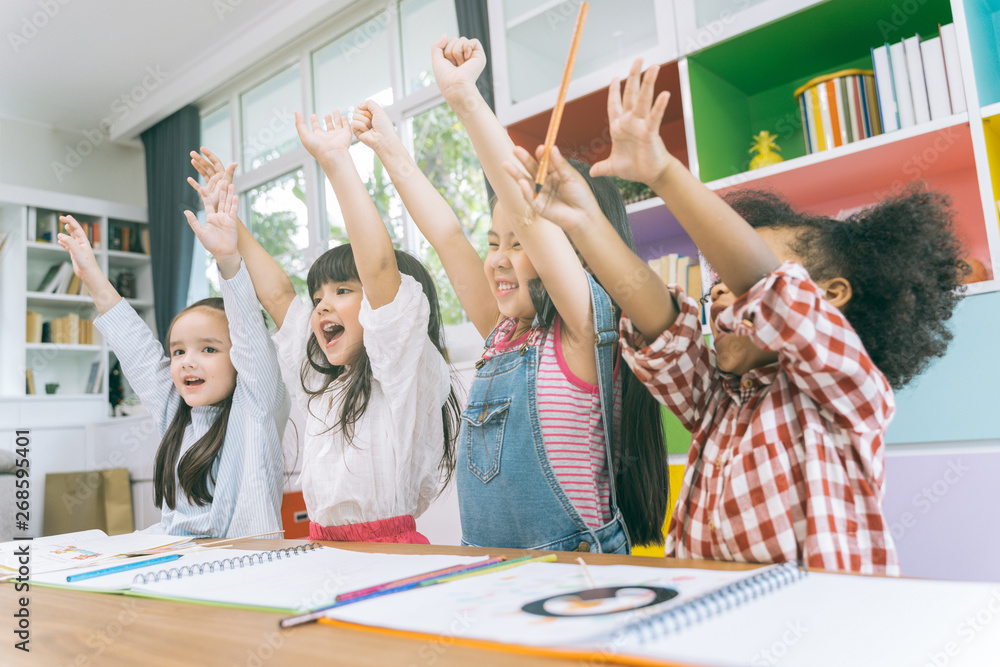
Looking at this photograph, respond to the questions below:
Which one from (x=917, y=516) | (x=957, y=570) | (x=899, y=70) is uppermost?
(x=899, y=70)

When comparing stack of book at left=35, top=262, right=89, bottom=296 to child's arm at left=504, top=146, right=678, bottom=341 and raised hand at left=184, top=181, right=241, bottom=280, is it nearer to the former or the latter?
raised hand at left=184, top=181, right=241, bottom=280

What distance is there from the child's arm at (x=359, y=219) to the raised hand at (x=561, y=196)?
1.95ft

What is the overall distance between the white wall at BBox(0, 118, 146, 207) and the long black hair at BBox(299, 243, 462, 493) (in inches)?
162

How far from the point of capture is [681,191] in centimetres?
77

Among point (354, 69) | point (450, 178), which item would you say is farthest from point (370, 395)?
point (354, 69)

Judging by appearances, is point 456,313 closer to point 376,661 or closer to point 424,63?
point 424,63

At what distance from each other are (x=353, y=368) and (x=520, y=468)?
0.58 m

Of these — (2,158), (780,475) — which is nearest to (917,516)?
(780,475)

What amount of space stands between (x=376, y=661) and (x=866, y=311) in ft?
2.66

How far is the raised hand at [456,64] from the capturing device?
1.16 meters

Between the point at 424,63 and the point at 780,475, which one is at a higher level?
the point at 424,63

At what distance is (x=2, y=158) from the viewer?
4.64 m

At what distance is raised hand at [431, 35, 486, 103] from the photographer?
116 cm

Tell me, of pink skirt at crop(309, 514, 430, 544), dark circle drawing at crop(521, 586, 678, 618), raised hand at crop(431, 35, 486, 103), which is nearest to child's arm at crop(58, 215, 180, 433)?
pink skirt at crop(309, 514, 430, 544)
